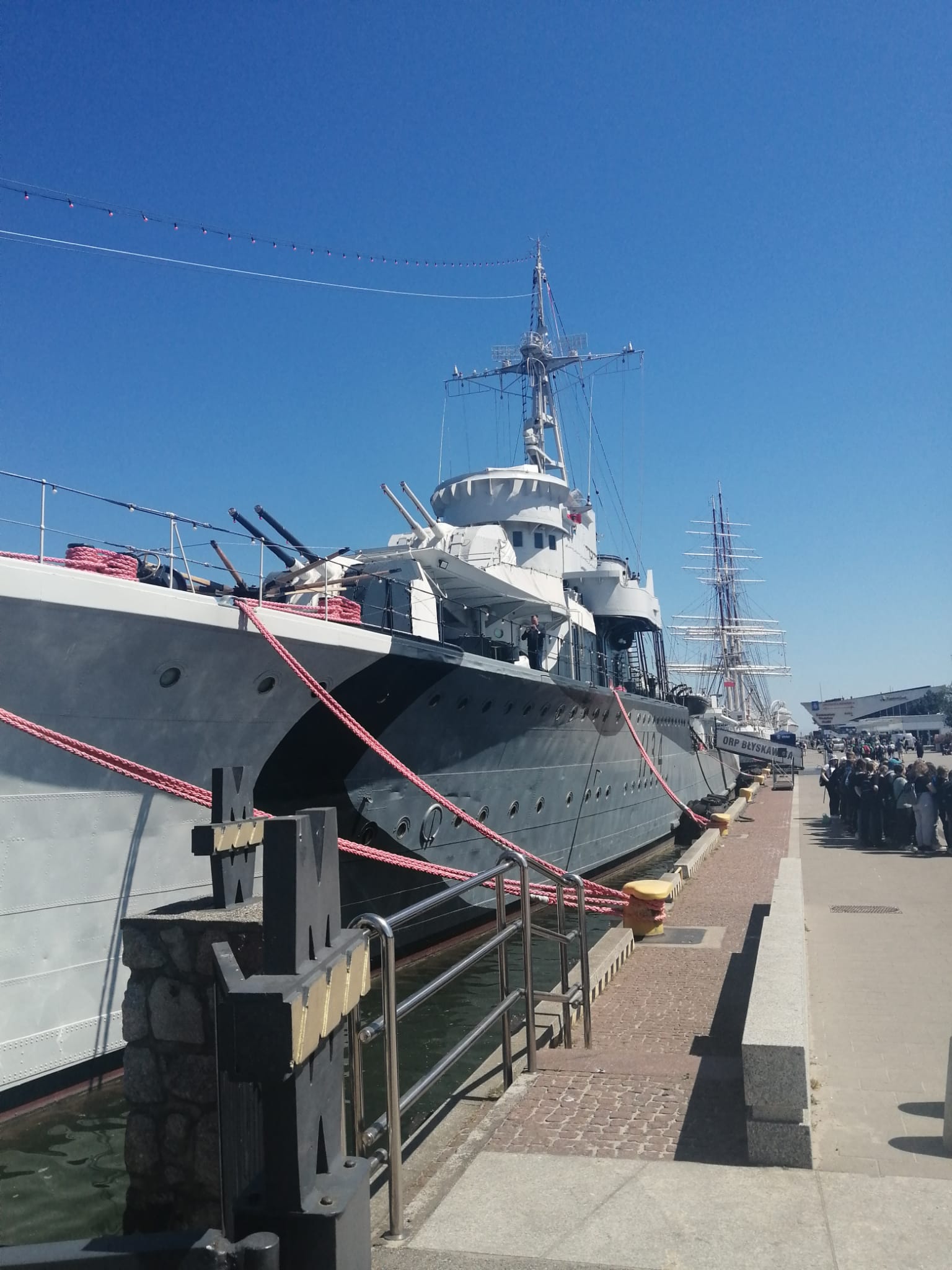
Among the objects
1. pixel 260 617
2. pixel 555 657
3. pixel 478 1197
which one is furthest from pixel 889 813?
pixel 478 1197

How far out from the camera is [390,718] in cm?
975

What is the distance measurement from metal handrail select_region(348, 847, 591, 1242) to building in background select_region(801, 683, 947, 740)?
3790 inches

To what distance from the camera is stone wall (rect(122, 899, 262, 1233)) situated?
341 cm

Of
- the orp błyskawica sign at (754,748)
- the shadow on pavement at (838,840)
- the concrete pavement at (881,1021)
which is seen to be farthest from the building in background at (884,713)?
the concrete pavement at (881,1021)

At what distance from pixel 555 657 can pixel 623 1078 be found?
1004cm

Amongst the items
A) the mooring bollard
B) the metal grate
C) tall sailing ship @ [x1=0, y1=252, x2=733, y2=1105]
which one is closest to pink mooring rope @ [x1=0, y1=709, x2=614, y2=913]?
tall sailing ship @ [x1=0, y1=252, x2=733, y2=1105]

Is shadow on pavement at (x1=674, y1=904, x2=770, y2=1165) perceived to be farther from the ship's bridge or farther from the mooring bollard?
the ship's bridge

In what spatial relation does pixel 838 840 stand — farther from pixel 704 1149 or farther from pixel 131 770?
pixel 704 1149

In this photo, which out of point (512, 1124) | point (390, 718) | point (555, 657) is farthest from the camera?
point (555, 657)

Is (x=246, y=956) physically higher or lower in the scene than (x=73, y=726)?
lower

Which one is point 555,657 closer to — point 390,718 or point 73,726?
point 390,718

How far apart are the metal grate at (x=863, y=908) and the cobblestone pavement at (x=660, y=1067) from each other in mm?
964

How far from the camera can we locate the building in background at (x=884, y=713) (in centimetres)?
10275

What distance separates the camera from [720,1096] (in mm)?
4504
